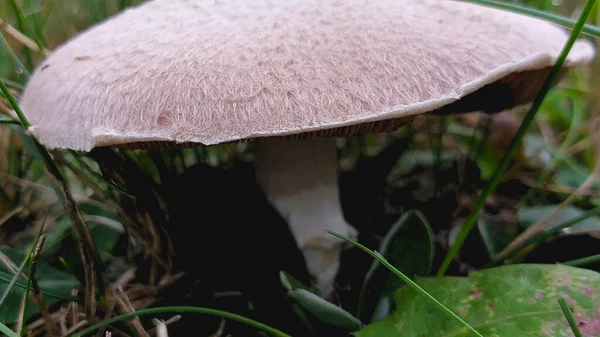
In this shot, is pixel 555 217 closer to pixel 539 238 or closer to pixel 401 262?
pixel 539 238

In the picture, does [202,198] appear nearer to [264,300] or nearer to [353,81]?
[264,300]

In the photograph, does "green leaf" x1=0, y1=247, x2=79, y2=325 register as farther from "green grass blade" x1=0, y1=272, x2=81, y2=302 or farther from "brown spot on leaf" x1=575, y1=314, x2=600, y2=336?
"brown spot on leaf" x1=575, y1=314, x2=600, y2=336

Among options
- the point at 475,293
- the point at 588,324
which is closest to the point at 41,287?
the point at 475,293

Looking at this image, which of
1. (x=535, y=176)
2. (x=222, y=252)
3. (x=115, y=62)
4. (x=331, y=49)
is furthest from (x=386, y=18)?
(x=535, y=176)

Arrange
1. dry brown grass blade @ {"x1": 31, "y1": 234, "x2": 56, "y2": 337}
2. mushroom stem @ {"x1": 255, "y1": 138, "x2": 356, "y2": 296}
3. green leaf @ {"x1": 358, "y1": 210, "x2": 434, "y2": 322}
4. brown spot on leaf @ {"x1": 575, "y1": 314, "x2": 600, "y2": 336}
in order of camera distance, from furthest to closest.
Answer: mushroom stem @ {"x1": 255, "y1": 138, "x2": 356, "y2": 296} < green leaf @ {"x1": 358, "y1": 210, "x2": 434, "y2": 322} < dry brown grass blade @ {"x1": 31, "y1": 234, "x2": 56, "y2": 337} < brown spot on leaf @ {"x1": 575, "y1": 314, "x2": 600, "y2": 336}

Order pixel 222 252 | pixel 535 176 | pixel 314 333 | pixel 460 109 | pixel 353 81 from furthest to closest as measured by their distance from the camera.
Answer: pixel 535 176 → pixel 460 109 → pixel 222 252 → pixel 314 333 → pixel 353 81

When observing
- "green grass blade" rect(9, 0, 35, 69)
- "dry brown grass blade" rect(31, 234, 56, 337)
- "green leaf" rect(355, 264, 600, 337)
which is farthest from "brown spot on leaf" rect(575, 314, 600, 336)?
"green grass blade" rect(9, 0, 35, 69)
